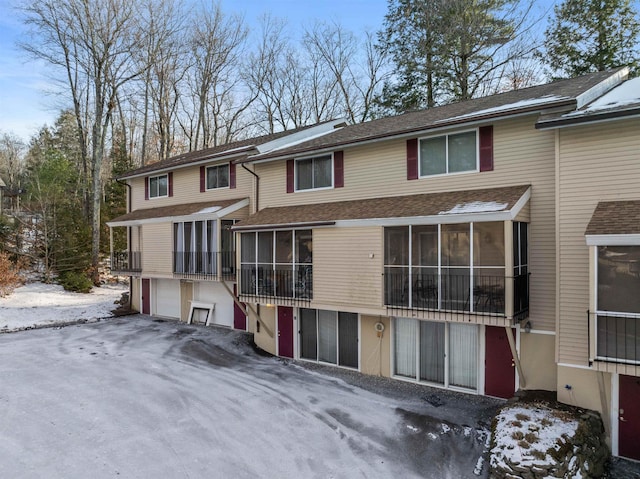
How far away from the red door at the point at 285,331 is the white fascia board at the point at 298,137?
20.4 feet

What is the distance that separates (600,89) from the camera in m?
10.4

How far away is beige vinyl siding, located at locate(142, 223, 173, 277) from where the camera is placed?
666 inches

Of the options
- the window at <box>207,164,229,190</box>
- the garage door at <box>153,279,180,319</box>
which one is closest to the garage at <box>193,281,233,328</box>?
the garage door at <box>153,279,180,319</box>

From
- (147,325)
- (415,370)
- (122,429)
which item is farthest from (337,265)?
(147,325)

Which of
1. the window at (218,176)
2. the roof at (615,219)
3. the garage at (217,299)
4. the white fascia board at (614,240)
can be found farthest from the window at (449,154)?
the garage at (217,299)

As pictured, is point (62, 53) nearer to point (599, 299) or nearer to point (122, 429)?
point (122, 429)

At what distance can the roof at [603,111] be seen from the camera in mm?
7859

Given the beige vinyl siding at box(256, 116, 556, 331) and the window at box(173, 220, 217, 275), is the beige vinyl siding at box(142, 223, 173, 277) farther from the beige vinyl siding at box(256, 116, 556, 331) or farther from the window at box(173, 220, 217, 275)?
the beige vinyl siding at box(256, 116, 556, 331)

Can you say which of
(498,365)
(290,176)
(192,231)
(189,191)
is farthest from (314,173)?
(498,365)

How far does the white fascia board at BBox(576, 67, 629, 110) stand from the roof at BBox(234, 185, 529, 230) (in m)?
2.38

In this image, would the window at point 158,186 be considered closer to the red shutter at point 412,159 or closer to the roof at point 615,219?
the red shutter at point 412,159

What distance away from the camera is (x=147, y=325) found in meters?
18.2

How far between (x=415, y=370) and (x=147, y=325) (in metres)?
12.8

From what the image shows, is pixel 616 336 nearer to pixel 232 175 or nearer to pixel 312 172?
pixel 312 172
